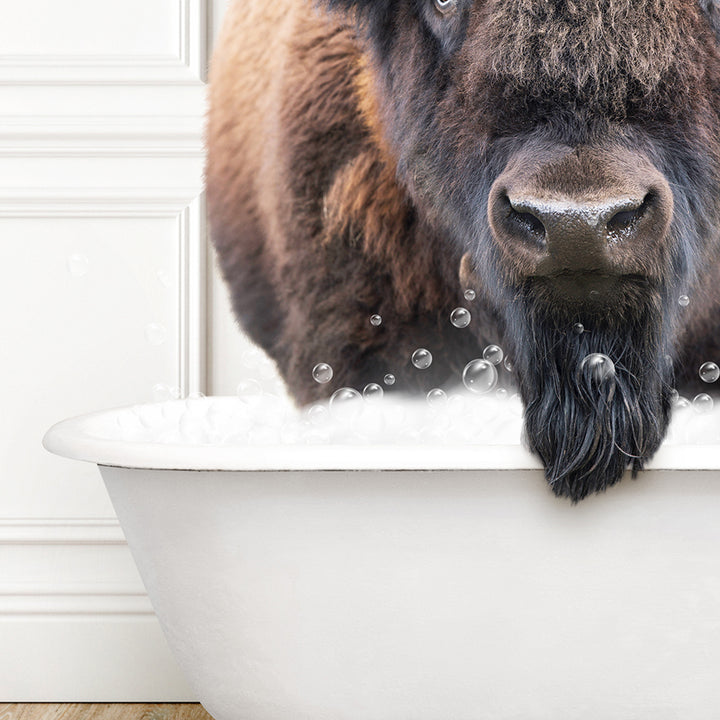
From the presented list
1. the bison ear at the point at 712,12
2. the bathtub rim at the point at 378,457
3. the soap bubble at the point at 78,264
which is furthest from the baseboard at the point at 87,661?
the bison ear at the point at 712,12

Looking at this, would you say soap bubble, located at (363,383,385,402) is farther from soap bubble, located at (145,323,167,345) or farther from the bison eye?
the bison eye

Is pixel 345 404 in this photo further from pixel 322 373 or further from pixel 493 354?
pixel 493 354

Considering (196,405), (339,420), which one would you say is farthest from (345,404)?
(196,405)

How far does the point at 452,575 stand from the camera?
96 centimetres

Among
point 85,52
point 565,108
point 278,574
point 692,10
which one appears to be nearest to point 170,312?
point 85,52

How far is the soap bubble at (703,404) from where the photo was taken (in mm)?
1399

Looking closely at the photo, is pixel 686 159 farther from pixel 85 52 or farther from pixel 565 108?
pixel 85 52

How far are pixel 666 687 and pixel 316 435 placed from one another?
0.69 m

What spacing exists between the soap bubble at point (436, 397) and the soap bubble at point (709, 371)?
1.49 ft

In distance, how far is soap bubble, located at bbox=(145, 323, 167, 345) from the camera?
5.34 ft

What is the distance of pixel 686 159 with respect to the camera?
1.06 m

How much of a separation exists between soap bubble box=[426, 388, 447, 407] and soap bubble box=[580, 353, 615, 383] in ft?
1.81

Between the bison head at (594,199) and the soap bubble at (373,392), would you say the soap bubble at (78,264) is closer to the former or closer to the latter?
the soap bubble at (373,392)

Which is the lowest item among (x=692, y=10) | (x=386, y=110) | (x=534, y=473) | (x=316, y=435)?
(x=316, y=435)
